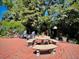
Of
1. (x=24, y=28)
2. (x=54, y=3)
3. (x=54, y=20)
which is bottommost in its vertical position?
(x=24, y=28)

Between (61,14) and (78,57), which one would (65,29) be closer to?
(61,14)

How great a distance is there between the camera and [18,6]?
30.2m

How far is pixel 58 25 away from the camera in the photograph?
25281 mm

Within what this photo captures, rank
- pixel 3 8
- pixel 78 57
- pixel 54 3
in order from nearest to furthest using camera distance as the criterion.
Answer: pixel 78 57 < pixel 54 3 < pixel 3 8

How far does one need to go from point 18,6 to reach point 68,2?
9.77 metres

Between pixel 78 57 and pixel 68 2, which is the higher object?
pixel 68 2

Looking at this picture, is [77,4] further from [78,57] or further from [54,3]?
[78,57]

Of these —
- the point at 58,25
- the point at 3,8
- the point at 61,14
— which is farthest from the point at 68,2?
the point at 3,8

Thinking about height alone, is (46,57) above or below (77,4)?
below

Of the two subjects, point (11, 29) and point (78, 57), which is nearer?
point (78, 57)

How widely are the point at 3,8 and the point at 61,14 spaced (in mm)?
15912

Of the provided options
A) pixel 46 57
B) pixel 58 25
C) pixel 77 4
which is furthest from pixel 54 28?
pixel 46 57

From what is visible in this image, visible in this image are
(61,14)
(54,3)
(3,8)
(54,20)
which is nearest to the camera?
(61,14)

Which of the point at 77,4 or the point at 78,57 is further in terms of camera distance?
the point at 77,4
